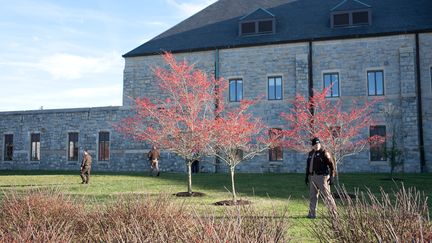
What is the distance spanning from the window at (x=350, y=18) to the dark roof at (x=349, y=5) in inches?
8.6

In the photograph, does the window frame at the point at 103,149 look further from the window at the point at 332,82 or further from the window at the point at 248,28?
the window at the point at 332,82

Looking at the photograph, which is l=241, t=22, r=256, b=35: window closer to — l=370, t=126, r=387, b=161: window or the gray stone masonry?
the gray stone masonry

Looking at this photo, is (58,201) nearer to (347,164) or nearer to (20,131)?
(347,164)

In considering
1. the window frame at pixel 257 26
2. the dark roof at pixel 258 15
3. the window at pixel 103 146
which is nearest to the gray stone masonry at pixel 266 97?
the window at pixel 103 146

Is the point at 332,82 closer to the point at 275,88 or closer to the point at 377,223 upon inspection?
the point at 275,88

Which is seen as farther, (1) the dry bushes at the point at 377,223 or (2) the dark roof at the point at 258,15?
(2) the dark roof at the point at 258,15

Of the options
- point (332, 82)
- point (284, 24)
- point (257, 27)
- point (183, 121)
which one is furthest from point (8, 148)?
point (332, 82)

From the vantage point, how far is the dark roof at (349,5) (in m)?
24.0

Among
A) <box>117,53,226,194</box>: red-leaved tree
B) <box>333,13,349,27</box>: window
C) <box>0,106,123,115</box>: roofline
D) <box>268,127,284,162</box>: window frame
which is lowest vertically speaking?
<box>268,127,284,162</box>: window frame

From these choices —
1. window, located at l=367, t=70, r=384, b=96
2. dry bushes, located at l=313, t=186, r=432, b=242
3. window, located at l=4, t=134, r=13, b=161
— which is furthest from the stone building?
dry bushes, located at l=313, t=186, r=432, b=242

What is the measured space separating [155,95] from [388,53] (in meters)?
13.9

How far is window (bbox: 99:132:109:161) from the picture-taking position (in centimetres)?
2838

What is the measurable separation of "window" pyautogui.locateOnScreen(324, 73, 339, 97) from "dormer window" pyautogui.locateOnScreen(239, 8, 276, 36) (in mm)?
4260

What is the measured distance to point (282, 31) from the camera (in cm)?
2522
